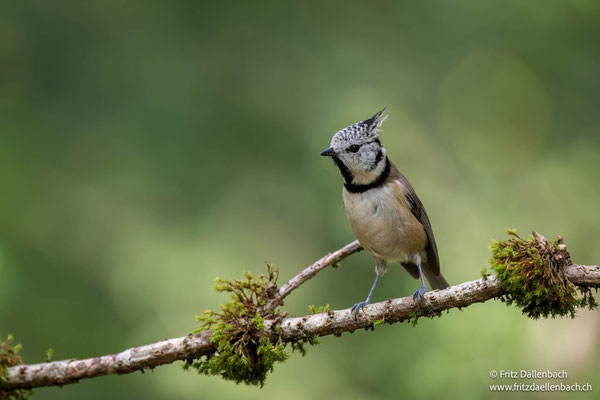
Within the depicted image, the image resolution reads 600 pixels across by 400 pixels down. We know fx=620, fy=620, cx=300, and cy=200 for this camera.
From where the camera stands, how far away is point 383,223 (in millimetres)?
4156

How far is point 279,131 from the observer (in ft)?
26.3

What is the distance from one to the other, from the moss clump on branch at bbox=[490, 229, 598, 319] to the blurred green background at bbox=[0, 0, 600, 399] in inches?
82.4

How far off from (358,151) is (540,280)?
1824 millimetres

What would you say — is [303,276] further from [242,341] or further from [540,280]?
[540,280]

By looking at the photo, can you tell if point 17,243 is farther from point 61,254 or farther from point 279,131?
point 279,131

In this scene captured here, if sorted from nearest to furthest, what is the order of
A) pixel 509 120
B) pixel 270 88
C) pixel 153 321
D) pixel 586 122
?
pixel 153 321
pixel 586 122
pixel 509 120
pixel 270 88

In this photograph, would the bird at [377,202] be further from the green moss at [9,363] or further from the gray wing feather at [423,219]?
the green moss at [9,363]

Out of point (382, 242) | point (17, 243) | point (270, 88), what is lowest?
point (382, 242)

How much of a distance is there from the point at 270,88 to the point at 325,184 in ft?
7.52

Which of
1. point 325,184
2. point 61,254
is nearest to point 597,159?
point 325,184

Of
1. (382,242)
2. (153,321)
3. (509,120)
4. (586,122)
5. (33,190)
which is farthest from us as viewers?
(509,120)

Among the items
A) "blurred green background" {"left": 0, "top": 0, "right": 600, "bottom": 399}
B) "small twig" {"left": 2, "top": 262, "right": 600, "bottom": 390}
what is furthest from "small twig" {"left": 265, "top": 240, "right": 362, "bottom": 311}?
"blurred green background" {"left": 0, "top": 0, "right": 600, "bottom": 399}

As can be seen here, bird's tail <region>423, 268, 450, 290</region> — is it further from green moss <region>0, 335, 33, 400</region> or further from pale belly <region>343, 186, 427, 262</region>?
green moss <region>0, 335, 33, 400</region>

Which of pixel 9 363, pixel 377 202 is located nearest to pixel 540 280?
pixel 377 202
